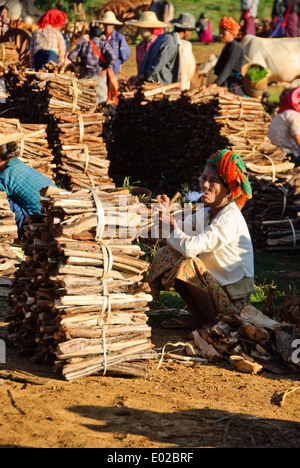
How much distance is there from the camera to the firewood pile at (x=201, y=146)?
9.25m

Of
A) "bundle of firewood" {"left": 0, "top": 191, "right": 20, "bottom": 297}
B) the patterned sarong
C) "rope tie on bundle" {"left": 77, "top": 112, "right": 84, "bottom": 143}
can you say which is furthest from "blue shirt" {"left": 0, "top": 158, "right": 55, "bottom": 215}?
"rope tie on bundle" {"left": 77, "top": 112, "right": 84, "bottom": 143}

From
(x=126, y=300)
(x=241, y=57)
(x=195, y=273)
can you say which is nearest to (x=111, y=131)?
(x=241, y=57)

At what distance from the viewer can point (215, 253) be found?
5.60m

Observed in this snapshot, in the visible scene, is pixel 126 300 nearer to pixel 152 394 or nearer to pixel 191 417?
pixel 152 394

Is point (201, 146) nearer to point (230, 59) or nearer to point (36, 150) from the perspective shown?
point (230, 59)

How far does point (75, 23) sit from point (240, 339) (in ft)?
61.6

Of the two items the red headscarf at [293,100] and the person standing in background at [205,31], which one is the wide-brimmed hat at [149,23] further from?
the person standing in background at [205,31]

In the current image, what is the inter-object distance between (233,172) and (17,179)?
7.75ft

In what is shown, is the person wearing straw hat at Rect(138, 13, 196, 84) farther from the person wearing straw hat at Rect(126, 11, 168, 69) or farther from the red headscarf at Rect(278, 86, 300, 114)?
the red headscarf at Rect(278, 86, 300, 114)

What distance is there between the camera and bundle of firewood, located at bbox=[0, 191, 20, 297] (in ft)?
22.3

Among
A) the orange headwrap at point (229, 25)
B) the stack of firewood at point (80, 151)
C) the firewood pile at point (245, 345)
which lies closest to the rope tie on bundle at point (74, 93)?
the stack of firewood at point (80, 151)

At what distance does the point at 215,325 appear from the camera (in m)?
5.27

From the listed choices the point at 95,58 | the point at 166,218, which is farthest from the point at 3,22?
the point at 166,218

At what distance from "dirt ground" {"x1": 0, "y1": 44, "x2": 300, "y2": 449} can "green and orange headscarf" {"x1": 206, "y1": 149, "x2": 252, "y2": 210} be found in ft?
4.81
